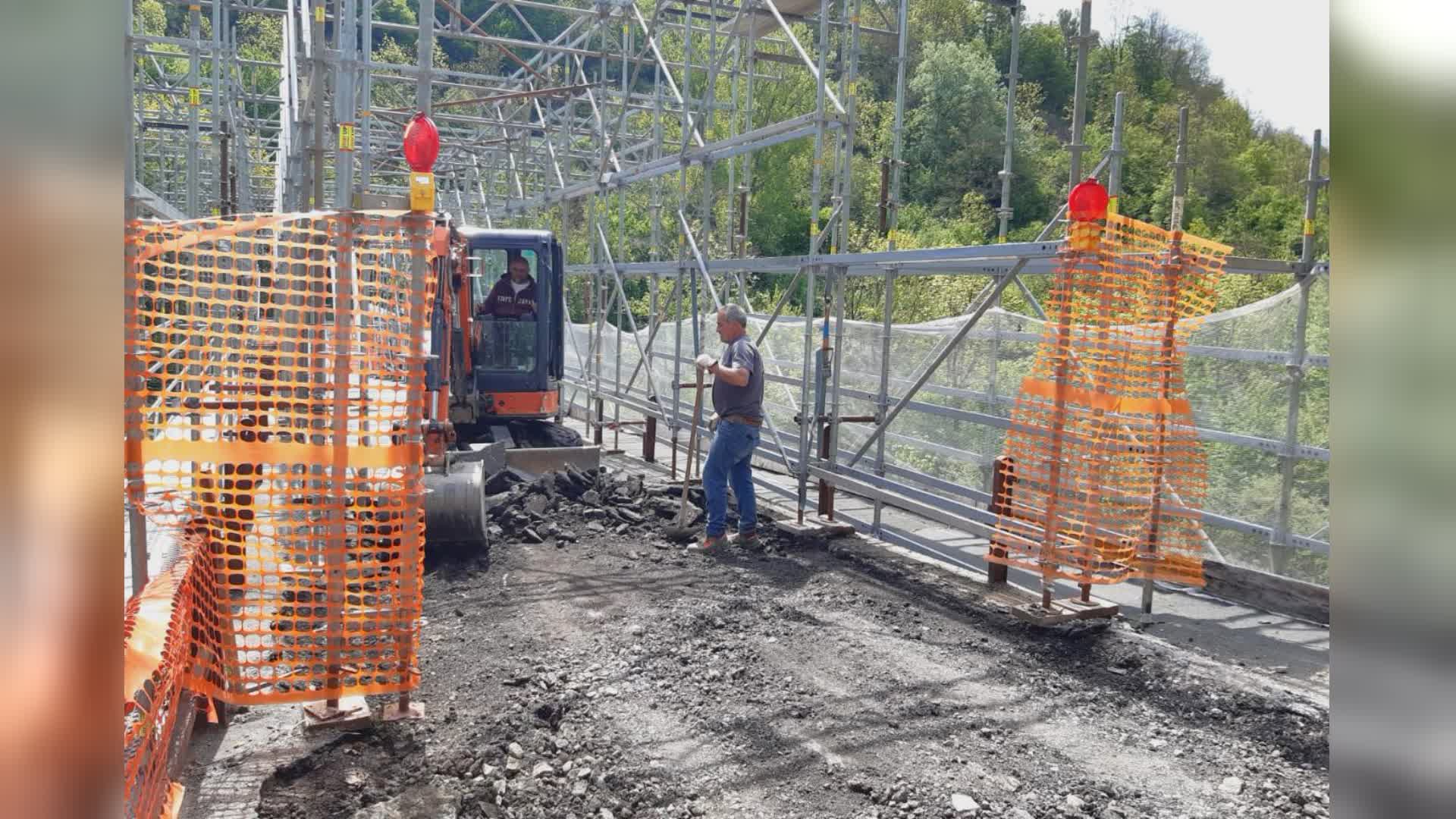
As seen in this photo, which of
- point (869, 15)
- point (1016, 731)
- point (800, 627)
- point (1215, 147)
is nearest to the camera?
point (1016, 731)

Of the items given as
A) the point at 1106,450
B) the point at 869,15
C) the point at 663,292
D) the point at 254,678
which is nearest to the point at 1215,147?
the point at 869,15

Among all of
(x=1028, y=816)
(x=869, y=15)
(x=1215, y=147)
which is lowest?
(x=1028, y=816)

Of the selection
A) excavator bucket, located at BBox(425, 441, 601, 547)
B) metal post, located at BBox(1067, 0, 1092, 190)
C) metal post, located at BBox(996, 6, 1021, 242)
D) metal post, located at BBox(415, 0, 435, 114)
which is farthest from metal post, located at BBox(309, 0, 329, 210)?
metal post, located at BBox(996, 6, 1021, 242)

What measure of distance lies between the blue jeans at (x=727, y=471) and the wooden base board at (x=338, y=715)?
429 centimetres

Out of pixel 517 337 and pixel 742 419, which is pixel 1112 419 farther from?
pixel 517 337

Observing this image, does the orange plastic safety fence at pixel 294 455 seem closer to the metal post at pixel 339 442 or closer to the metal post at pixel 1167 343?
the metal post at pixel 339 442

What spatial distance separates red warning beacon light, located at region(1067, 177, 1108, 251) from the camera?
6559 millimetres

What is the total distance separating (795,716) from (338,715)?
221 cm

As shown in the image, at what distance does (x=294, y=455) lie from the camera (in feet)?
14.9

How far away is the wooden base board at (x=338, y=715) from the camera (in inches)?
188

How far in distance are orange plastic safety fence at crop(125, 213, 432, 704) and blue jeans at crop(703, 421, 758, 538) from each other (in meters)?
4.09
